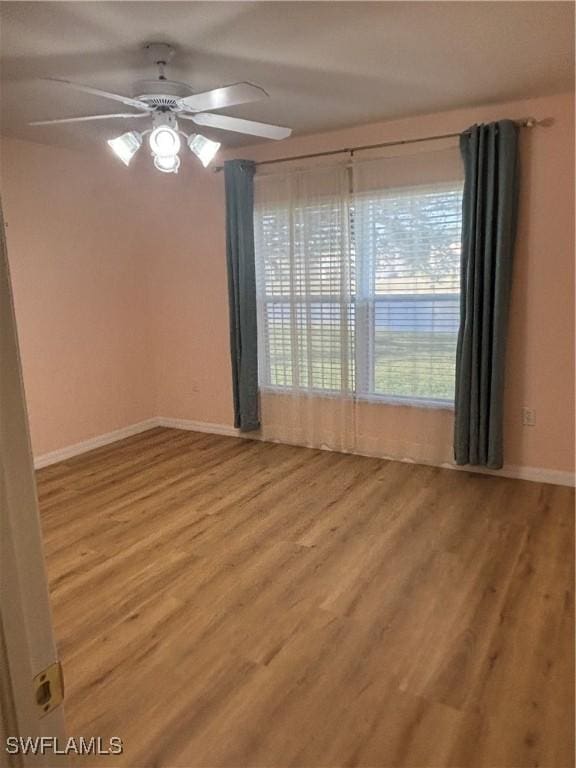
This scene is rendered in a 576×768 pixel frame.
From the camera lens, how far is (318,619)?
2.23 meters

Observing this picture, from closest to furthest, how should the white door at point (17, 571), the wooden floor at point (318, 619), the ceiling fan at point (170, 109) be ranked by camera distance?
the white door at point (17, 571) → the wooden floor at point (318, 619) → the ceiling fan at point (170, 109)

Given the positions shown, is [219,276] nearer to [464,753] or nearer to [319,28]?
[319,28]

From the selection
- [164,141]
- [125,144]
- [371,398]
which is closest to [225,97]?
[164,141]

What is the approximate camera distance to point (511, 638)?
2074mm

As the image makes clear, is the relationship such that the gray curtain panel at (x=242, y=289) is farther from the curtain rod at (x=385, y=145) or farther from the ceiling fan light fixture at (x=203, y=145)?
the ceiling fan light fixture at (x=203, y=145)

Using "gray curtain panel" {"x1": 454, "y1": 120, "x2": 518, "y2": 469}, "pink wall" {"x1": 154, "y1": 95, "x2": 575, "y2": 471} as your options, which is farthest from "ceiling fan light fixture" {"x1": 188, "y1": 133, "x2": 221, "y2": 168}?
"gray curtain panel" {"x1": 454, "y1": 120, "x2": 518, "y2": 469}

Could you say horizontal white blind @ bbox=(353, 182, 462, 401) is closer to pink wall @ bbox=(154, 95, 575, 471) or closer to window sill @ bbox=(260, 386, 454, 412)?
window sill @ bbox=(260, 386, 454, 412)

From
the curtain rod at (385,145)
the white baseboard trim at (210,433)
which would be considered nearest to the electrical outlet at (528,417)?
the white baseboard trim at (210,433)

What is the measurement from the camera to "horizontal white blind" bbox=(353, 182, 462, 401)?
366 centimetres

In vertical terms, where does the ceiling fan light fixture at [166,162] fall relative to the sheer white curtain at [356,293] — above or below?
above

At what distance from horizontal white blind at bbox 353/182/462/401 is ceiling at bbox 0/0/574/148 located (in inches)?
24.3

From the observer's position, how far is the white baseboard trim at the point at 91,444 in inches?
168

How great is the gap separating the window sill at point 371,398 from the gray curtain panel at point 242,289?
20 centimetres

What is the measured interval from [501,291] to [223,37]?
2191 mm
